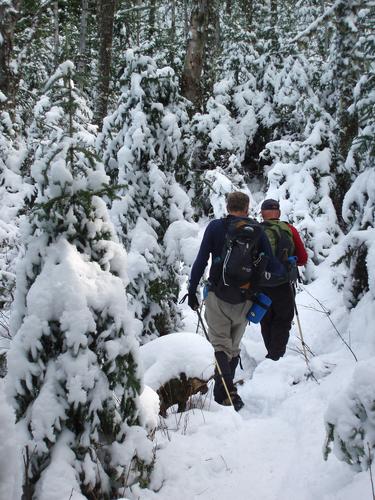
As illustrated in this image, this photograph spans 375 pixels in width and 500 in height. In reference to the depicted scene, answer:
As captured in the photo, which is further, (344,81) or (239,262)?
(344,81)

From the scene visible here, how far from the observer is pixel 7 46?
5.91 metres

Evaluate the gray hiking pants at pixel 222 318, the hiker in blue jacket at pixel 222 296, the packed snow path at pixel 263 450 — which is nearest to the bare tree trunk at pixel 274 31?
the hiker in blue jacket at pixel 222 296

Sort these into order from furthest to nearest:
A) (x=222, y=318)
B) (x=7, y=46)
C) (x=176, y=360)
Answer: (x=7, y=46), (x=222, y=318), (x=176, y=360)

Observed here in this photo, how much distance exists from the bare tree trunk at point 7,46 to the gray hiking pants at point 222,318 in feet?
13.8

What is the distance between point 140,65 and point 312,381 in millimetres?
4819

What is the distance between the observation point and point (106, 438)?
2.82 meters

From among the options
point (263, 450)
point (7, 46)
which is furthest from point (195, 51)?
point (263, 450)

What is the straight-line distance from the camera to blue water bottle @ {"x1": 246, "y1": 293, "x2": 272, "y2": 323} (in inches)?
198

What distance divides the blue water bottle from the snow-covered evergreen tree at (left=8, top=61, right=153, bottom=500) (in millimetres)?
2429

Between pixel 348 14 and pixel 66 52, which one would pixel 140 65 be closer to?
pixel 66 52

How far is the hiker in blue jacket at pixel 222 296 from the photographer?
194 inches

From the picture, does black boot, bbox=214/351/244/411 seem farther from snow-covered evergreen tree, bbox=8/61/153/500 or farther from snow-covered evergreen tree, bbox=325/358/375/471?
snow-covered evergreen tree, bbox=325/358/375/471

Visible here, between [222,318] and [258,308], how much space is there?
0.45 metres

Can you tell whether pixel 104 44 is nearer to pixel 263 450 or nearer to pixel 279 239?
pixel 279 239
